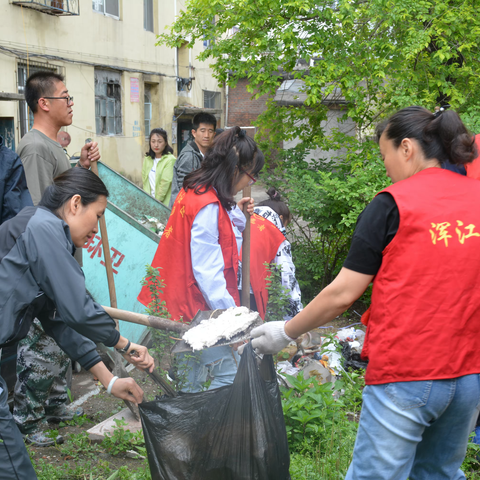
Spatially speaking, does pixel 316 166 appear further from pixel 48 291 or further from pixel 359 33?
pixel 48 291

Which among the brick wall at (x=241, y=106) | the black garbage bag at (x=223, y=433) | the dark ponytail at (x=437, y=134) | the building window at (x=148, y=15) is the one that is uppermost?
the building window at (x=148, y=15)

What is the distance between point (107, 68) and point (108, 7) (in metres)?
1.49

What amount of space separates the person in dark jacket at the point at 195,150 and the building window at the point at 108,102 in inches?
316

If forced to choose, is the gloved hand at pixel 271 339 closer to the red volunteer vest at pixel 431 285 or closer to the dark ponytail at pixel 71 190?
the red volunteer vest at pixel 431 285

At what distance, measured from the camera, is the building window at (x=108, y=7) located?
39.8 feet

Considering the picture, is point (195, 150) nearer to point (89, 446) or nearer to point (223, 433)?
point (89, 446)

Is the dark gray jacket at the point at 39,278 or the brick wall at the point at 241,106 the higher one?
the brick wall at the point at 241,106

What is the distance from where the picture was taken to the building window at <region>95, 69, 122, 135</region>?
12.4 meters

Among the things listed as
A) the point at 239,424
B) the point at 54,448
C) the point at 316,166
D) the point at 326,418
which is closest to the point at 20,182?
the point at 54,448

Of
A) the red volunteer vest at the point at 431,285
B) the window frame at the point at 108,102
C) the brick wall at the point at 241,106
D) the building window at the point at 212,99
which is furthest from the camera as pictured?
the brick wall at the point at 241,106

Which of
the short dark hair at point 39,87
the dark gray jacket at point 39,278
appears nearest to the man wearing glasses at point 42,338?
the short dark hair at point 39,87

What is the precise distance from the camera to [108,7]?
41.2 ft

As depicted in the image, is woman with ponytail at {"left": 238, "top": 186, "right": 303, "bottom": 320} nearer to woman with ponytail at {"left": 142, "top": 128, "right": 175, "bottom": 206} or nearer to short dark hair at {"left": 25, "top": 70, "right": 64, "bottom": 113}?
short dark hair at {"left": 25, "top": 70, "right": 64, "bottom": 113}

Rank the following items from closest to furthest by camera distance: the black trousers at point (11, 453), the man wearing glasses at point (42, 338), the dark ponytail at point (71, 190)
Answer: the black trousers at point (11, 453), the dark ponytail at point (71, 190), the man wearing glasses at point (42, 338)
